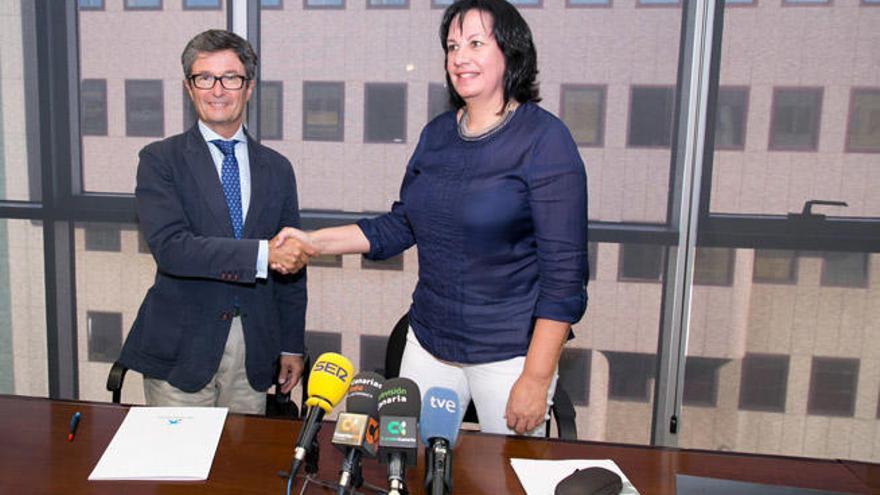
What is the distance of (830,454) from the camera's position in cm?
321

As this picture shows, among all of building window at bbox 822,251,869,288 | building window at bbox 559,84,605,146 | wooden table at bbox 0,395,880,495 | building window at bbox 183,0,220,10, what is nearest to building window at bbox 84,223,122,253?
building window at bbox 183,0,220,10

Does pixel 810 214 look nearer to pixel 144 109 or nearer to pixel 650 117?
pixel 650 117

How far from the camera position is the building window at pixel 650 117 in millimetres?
3012

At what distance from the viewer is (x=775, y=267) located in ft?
10.1

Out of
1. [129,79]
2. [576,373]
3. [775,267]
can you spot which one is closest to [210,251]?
[129,79]

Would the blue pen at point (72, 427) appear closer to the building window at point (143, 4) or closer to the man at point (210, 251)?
the man at point (210, 251)

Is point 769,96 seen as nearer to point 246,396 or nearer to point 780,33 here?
point 780,33

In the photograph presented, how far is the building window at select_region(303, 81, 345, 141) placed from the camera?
3.21 m

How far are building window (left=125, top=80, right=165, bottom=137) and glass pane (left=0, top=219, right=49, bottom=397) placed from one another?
0.78 meters

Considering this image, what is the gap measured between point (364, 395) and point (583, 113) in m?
2.27

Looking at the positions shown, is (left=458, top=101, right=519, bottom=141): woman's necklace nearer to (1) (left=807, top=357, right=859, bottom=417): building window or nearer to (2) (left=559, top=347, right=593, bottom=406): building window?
(2) (left=559, top=347, right=593, bottom=406): building window

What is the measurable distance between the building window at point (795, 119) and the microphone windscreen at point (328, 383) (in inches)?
101

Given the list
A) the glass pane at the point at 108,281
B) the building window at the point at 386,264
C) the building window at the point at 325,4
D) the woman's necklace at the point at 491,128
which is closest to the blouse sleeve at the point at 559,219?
the woman's necklace at the point at 491,128

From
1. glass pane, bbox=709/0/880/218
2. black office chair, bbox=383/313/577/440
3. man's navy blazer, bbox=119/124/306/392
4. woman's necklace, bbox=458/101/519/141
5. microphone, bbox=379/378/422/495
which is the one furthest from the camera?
glass pane, bbox=709/0/880/218
